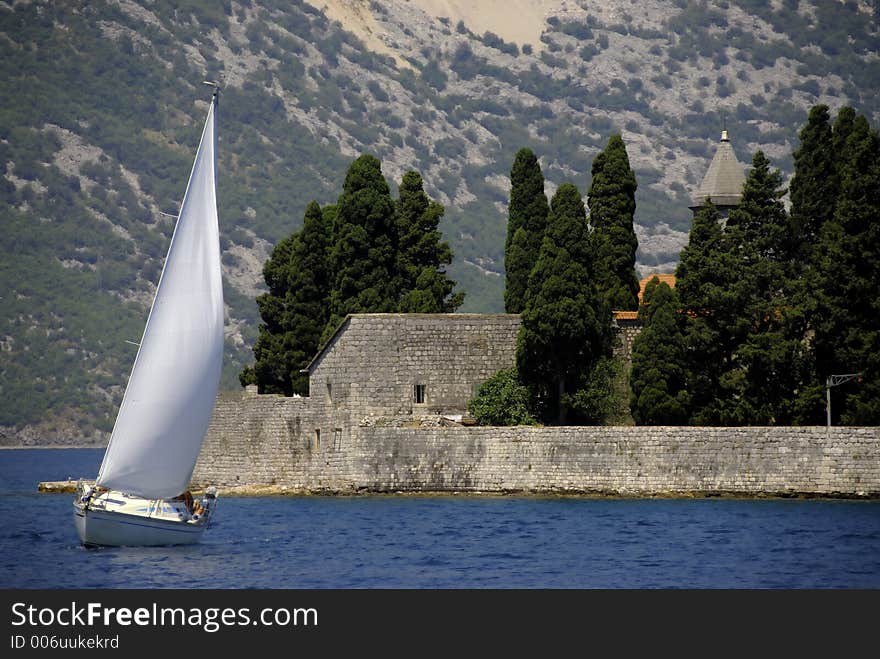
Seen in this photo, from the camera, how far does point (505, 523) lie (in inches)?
1806

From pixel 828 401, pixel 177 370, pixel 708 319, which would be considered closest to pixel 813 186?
pixel 708 319

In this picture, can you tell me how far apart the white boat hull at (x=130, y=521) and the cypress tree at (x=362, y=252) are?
705 inches

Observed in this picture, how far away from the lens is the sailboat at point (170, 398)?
1563 inches

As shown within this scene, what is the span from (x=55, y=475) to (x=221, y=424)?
28.0 m

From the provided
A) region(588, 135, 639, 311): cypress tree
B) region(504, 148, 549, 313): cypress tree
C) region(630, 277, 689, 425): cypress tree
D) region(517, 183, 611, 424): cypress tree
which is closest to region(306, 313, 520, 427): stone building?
region(517, 183, 611, 424): cypress tree

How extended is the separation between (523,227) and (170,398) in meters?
23.4

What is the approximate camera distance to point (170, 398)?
39.9m

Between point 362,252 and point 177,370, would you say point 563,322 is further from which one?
point 177,370

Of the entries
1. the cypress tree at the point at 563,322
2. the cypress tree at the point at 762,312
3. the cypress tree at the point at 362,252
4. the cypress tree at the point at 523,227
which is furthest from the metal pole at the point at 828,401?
the cypress tree at the point at 362,252

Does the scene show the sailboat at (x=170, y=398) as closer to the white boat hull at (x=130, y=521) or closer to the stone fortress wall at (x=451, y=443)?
the white boat hull at (x=130, y=521)
